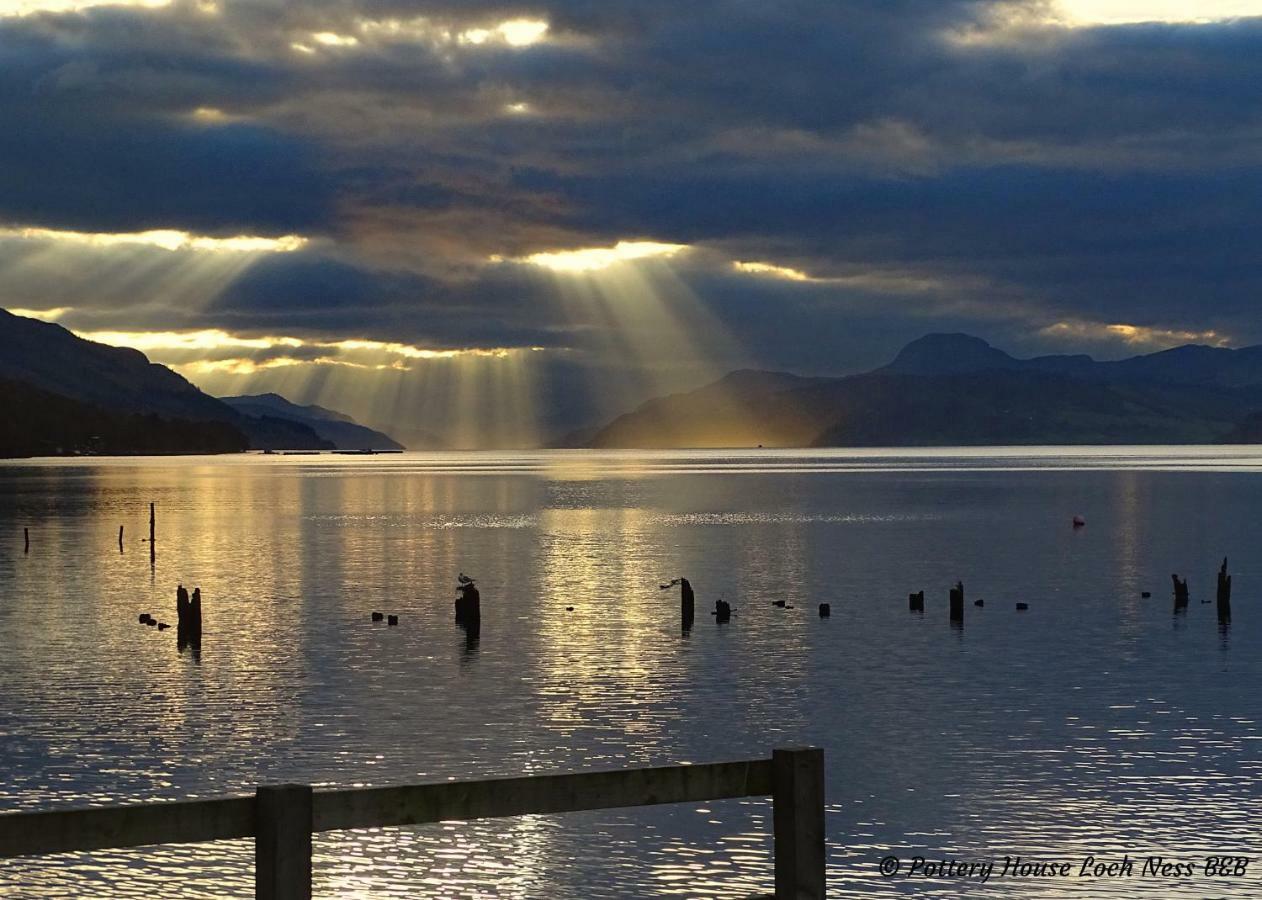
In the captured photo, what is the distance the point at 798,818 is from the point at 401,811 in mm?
3098

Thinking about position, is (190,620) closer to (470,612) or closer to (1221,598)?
(470,612)

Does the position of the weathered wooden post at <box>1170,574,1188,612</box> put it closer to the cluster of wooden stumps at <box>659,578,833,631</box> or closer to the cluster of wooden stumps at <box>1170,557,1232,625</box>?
the cluster of wooden stumps at <box>1170,557,1232,625</box>

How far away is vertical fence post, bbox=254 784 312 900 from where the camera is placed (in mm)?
10961

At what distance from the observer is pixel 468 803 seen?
11.8 metres

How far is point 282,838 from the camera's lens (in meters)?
11.0

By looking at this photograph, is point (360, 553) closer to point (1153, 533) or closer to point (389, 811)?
point (1153, 533)

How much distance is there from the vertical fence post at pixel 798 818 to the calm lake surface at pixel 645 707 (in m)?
12.4

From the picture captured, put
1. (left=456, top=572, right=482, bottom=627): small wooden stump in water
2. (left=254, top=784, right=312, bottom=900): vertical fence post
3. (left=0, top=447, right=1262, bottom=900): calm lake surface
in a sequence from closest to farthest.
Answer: (left=254, top=784, right=312, bottom=900): vertical fence post → (left=0, top=447, right=1262, bottom=900): calm lake surface → (left=456, top=572, right=482, bottom=627): small wooden stump in water

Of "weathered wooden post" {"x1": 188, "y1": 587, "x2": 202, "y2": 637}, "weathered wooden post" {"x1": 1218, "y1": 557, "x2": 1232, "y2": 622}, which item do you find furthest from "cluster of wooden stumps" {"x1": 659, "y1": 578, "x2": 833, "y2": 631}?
"weathered wooden post" {"x1": 188, "y1": 587, "x2": 202, "y2": 637}

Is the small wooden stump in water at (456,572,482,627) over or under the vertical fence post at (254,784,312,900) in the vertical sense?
under

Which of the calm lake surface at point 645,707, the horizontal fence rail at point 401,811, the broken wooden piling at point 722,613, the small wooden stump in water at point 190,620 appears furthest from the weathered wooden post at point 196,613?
the horizontal fence rail at point 401,811

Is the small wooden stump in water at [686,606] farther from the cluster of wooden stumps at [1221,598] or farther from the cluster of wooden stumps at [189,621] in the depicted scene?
the cluster of wooden stumps at [1221,598]

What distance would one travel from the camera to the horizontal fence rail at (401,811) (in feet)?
35.4

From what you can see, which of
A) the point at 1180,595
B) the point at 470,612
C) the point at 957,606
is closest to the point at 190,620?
the point at 470,612
